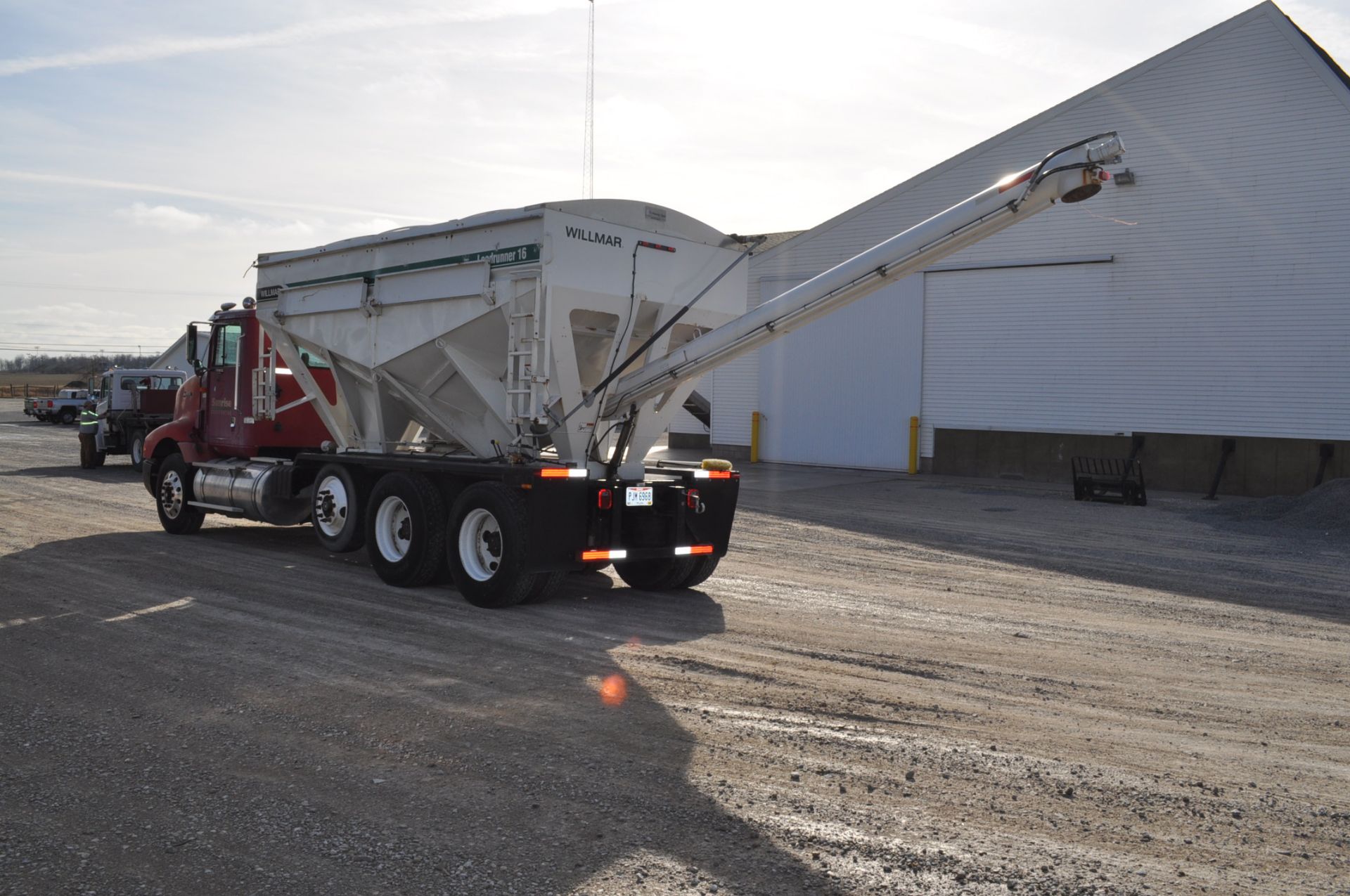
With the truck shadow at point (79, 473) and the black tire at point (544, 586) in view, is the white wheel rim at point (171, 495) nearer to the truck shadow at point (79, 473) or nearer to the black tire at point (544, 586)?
the black tire at point (544, 586)

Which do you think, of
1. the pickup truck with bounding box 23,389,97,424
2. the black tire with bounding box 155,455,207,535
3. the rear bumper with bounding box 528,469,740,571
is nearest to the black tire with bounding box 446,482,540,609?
the rear bumper with bounding box 528,469,740,571

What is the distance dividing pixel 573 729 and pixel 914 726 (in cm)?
196

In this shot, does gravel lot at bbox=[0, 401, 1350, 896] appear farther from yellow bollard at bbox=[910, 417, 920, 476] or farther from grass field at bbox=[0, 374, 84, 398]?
grass field at bbox=[0, 374, 84, 398]

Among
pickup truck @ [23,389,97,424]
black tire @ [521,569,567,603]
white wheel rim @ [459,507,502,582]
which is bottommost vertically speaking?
black tire @ [521,569,567,603]

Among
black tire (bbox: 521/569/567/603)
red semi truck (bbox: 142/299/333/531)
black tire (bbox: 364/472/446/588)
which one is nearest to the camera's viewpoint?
black tire (bbox: 521/569/567/603)

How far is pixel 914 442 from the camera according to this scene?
27719mm

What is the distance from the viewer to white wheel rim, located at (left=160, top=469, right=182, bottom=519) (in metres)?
14.3

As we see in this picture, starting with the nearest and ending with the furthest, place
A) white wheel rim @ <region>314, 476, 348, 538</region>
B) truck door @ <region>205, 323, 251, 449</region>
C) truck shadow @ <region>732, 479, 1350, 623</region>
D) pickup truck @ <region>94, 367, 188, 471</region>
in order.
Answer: white wheel rim @ <region>314, 476, 348, 538</region> < truck shadow @ <region>732, 479, 1350, 623</region> < truck door @ <region>205, 323, 251, 449</region> < pickup truck @ <region>94, 367, 188, 471</region>

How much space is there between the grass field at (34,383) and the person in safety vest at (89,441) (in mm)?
36395

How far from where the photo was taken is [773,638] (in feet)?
Answer: 28.5

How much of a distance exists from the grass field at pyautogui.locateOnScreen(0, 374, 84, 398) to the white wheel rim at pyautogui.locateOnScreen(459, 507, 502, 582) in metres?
57.0

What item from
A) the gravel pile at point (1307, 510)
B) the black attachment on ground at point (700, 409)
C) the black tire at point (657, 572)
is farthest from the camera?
the black attachment on ground at point (700, 409)

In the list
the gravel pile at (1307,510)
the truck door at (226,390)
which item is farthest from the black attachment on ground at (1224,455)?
the truck door at (226,390)

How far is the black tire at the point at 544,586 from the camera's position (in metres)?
9.74
